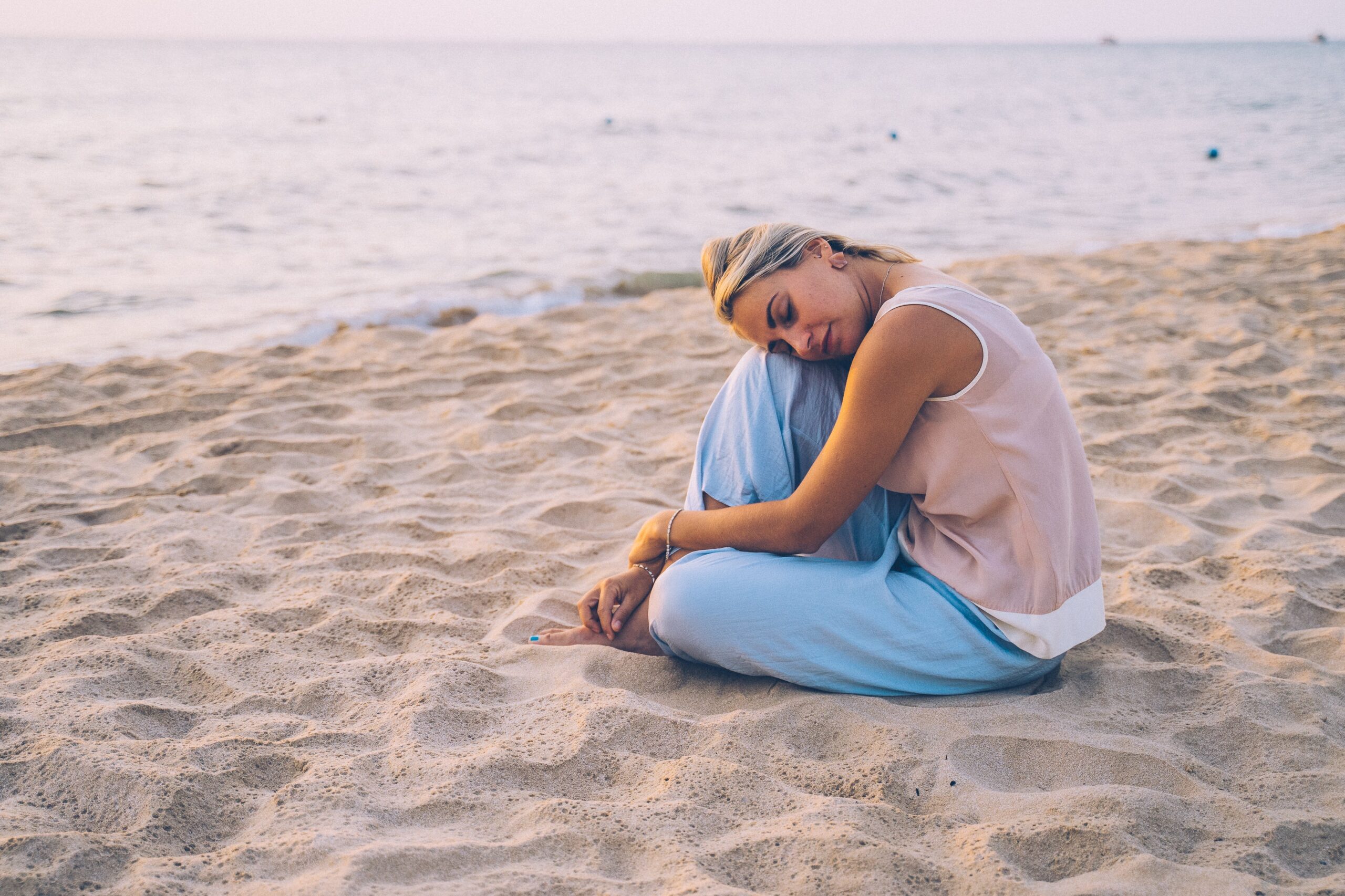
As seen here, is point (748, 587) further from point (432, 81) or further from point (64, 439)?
point (432, 81)

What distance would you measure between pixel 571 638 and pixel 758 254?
1.03 meters

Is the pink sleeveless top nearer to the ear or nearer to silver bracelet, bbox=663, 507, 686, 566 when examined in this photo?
the ear

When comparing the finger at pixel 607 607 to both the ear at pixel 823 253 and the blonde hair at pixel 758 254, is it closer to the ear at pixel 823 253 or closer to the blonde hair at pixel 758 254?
the blonde hair at pixel 758 254

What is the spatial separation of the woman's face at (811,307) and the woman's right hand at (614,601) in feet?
2.24

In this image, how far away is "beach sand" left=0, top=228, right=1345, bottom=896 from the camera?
1.48 metres

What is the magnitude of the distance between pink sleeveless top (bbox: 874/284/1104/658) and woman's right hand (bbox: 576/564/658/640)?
0.67 meters

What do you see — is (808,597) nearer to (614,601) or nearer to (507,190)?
(614,601)

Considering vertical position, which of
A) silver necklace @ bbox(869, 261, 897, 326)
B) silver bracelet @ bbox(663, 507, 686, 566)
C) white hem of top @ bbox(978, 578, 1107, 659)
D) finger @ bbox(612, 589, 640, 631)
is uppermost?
silver necklace @ bbox(869, 261, 897, 326)

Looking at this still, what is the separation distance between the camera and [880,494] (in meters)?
2.08

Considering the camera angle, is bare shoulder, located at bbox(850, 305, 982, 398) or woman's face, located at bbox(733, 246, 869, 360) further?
woman's face, located at bbox(733, 246, 869, 360)

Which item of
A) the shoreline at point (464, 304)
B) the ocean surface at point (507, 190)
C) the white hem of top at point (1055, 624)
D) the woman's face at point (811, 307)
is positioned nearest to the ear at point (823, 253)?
the woman's face at point (811, 307)

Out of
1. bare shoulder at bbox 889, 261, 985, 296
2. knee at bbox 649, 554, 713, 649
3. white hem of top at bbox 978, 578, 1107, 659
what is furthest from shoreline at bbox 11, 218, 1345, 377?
white hem of top at bbox 978, 578, 1107, 659

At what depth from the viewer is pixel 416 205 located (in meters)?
10.0

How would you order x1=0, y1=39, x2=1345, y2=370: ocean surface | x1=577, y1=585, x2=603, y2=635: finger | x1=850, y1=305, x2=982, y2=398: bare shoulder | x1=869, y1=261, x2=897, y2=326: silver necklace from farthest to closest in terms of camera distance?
1. x1=0, y1=39, x2=1345, y2=370: ocean surface
2. x1=577, y1=585, x2=603, y2=635: finger
3. x1=869, y1=261, x2=897, y2=326: silver necklace
4. x1=850, y1=305, x2=982, y2=398: bare shoulder
